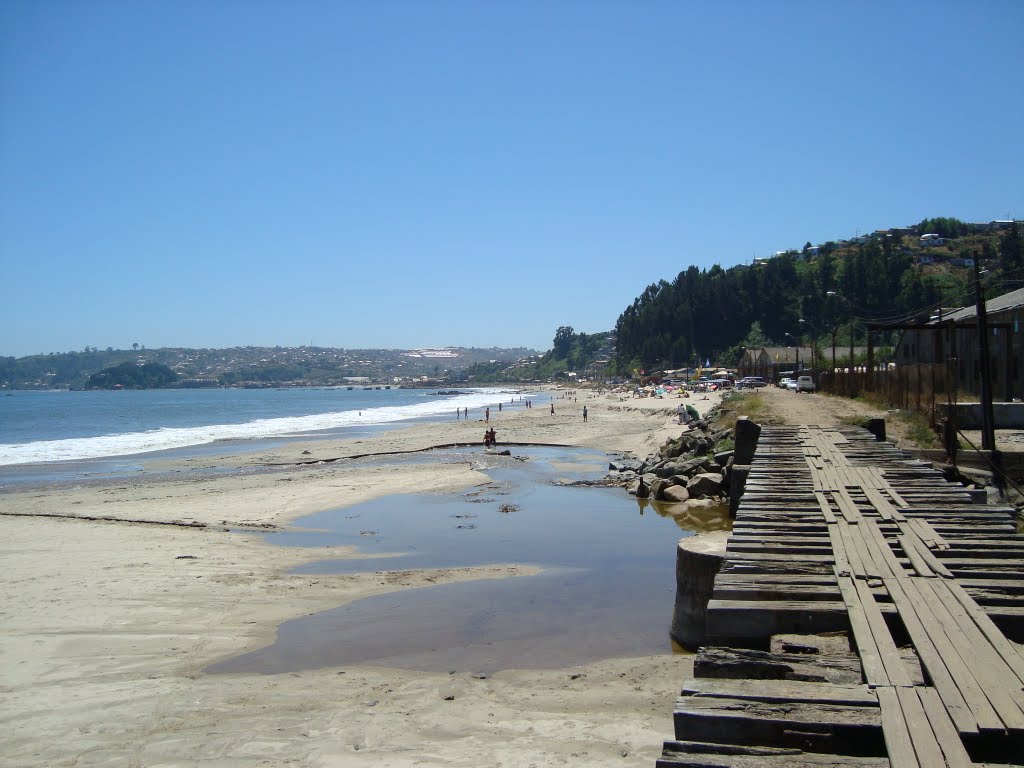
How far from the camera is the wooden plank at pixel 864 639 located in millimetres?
4239

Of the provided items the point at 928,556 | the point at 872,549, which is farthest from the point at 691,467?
the point at 928,556

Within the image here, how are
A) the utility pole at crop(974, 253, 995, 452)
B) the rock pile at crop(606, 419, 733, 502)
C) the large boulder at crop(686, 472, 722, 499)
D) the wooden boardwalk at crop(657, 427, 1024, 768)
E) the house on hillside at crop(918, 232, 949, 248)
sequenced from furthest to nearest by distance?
the house on hillside at crop(918, 232, 949, 248) → the rock pile at crop(606, 419, 733, 502) → the large boulder at crop(686, 472, 722, 499) → the utility pole at crop(974, 253, 995, 452) → the wooden boardwalk at crop(657, 427, 1024, 768)

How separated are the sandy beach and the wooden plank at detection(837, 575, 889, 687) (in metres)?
2.15

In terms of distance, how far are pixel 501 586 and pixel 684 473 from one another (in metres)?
10.6

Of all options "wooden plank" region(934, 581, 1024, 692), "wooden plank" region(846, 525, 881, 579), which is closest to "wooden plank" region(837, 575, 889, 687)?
"wooden plank" region(846, 525, 881, 579)

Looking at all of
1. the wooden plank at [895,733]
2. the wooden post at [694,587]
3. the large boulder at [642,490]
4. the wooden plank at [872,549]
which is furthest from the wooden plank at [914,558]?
the large boulder at [642,490]

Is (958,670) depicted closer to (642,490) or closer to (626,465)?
(642,490)

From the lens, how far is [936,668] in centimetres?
429

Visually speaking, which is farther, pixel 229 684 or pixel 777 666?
pixel 229 684

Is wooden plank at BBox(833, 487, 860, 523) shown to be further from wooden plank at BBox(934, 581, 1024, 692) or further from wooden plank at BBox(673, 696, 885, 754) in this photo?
wooden plank at BBox(673, 696, 885, 754)

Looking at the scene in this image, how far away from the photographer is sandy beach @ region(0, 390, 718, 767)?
6938 millimetres

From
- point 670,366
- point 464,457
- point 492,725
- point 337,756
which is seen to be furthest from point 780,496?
point 670,366

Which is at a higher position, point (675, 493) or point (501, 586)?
point (675, 493)

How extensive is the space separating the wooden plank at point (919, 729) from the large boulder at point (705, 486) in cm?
1601
